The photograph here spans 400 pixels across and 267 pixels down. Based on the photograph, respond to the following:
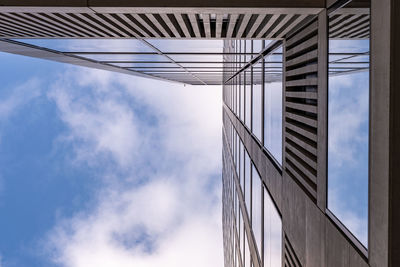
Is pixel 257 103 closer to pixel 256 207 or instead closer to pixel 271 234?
pixel 256 207

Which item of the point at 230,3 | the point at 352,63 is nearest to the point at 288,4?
the point at 230,3

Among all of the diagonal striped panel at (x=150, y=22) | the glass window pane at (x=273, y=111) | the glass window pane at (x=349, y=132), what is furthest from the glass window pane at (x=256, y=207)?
the glass window pane at (x=349, y=132)

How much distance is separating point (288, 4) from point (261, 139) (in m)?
6.55

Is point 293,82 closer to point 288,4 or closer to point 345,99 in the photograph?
point 288,4

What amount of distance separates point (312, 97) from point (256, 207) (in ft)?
23.7

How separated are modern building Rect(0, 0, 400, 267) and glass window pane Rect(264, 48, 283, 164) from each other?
0.10ft

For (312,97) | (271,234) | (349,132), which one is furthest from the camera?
(271,234)

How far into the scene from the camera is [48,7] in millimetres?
5582

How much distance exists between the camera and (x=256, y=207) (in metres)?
12.7

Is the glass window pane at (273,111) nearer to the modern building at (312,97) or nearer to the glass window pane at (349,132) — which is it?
the modern building at (312,97)

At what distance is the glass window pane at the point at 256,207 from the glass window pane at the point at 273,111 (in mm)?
2287

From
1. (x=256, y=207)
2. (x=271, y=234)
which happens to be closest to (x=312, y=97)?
(x=271, y=234)

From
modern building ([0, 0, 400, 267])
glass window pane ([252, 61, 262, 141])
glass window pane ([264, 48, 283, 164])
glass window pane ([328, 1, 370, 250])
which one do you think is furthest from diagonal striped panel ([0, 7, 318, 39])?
glass window pane ([252, 61, 262, 141])

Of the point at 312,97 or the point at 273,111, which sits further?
the point at 273,111
